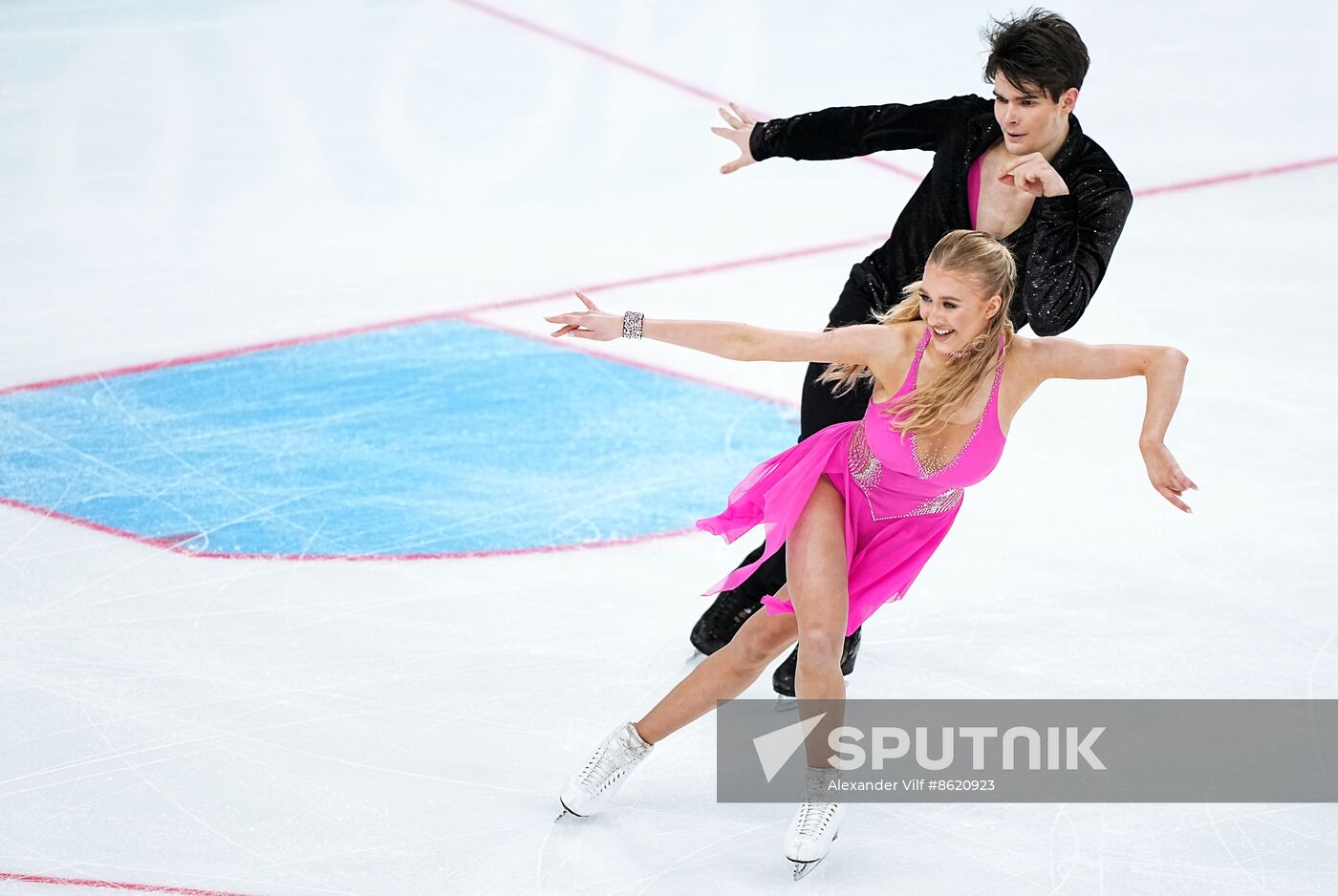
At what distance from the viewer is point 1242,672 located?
12.8 ft

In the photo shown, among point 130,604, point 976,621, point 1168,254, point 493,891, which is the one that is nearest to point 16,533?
point 130,604

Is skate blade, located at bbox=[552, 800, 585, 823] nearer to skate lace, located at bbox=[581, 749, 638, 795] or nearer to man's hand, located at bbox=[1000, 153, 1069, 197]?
skate lace, located at bbox=[581, 749, 638, 795]

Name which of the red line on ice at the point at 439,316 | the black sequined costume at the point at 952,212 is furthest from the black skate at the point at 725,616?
the red line on ice at the point at 439,316

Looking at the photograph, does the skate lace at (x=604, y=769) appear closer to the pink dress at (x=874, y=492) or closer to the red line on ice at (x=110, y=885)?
the pink dress at (x=874, y=492)

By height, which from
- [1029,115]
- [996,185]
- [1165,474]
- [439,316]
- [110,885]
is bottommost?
[110,885]

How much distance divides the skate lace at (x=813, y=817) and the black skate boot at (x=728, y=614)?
72 centimetres

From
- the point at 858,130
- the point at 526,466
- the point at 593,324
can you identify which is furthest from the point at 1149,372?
the point at 526,466

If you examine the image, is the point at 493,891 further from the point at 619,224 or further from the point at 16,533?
the point at 619,224

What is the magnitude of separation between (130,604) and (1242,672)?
2.69 meters

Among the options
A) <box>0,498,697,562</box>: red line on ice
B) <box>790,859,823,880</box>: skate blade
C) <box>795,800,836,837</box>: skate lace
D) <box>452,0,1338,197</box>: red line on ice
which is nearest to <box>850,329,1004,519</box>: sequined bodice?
<box>795,800,836,837</box>: skate lace

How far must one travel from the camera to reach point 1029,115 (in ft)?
10.7

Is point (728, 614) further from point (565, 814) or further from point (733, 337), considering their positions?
point (733, 337)

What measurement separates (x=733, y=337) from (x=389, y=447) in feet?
7.23

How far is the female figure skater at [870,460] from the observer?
10.0ft
